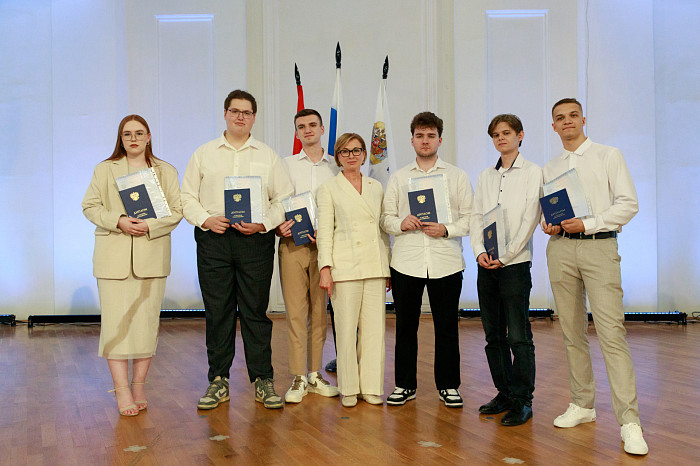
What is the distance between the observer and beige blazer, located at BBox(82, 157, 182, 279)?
3609mm

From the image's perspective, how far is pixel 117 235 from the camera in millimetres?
3635

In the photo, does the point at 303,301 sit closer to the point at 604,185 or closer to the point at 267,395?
the point at 267,395

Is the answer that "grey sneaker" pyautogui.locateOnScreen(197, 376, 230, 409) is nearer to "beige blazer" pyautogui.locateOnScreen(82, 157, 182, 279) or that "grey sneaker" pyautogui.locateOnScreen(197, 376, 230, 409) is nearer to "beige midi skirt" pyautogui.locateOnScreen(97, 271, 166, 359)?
"beige midi skirt" pyautogui.locateOnScreen(97, 271, 166, 359)

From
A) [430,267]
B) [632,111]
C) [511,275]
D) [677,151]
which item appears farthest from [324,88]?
[511,275]

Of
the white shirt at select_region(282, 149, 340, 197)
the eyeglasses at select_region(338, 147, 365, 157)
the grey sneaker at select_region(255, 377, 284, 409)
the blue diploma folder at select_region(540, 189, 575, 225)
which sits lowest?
the grey sneaker at select_region(255, 377, 284, 409)

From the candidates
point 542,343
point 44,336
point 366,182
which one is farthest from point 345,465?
point 44,336

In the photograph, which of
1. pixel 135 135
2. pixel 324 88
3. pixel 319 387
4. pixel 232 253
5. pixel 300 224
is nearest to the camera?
pixel 135 135

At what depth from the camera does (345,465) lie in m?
2.79

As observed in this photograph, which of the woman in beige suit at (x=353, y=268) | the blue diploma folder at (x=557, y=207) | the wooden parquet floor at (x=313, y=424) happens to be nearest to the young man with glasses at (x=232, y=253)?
the wooden parquet floor at (x=313, y=424)

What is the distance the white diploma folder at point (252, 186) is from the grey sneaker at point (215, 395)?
3.27ft

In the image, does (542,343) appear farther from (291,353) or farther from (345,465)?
(345,465)

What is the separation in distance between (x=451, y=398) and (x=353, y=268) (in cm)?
93

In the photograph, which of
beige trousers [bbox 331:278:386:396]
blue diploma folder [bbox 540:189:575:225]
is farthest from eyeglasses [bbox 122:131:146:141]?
blue diploma folder [bbox 540:189:575:225]

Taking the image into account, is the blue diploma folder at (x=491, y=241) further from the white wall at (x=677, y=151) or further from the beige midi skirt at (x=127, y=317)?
the white wall at (x=677, y=151)
